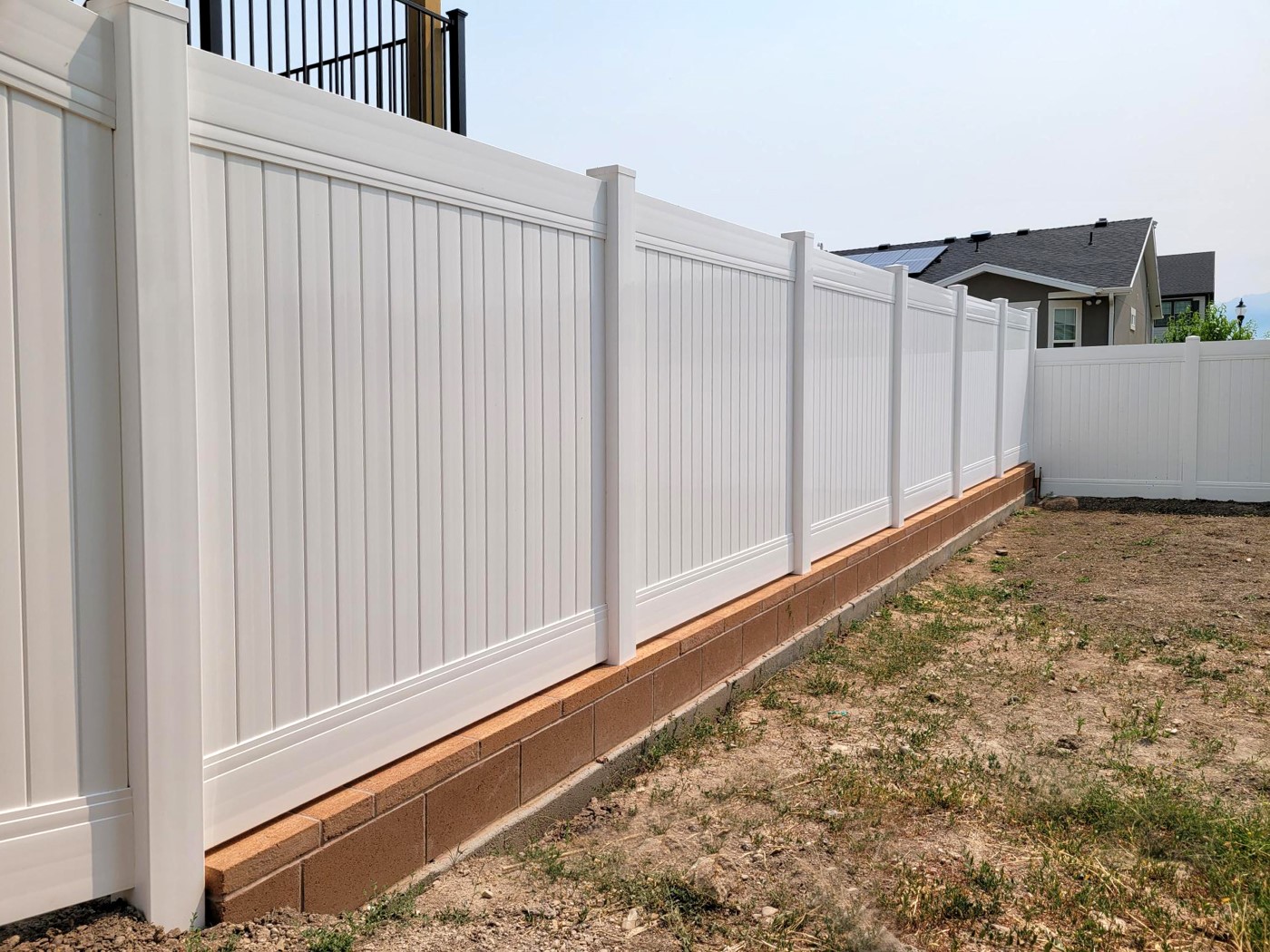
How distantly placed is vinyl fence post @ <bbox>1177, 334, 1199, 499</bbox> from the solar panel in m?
11.9

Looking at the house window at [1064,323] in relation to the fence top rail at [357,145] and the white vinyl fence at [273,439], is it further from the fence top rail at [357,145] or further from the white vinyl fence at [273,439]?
the fence top rail at [357,145]

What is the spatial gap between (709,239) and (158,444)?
11.1 ft

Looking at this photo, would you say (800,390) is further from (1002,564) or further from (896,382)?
(1002,564)

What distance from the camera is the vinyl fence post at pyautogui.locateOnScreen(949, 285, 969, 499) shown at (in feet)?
33.2

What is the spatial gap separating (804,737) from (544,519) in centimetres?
186

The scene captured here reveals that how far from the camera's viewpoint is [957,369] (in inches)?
402

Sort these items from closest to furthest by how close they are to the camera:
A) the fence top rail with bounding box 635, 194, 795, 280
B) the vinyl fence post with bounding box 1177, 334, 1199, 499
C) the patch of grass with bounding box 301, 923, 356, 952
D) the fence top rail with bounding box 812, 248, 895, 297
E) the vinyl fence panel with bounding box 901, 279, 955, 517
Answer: the patch of grass with bounding box 301, 923, 356, 952 → the fence top rail with bounding box 635, 194, 795, 280 → the fence top rail with bounding box 812, 248, 895, 297 → the vinyl fence panel with bounding box 901, 279, 955, 517 → the vinyl fence post with bounding box 1177, 334, 1199, 499

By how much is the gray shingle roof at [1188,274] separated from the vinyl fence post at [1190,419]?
40980 mm

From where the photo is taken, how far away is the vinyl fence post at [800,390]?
6.26 m

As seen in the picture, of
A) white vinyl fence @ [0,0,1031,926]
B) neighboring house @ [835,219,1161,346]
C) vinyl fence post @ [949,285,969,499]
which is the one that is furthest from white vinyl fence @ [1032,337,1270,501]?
white vinyl fence @ [0,0,1031,926]

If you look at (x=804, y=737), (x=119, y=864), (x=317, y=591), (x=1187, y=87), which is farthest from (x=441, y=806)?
(x=1187, y=87)

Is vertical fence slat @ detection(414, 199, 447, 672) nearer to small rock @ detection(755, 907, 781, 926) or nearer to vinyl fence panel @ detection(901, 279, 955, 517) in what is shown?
small rock @ detection(755, 907, 781, 926)

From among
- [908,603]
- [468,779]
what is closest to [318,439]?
[468,779]

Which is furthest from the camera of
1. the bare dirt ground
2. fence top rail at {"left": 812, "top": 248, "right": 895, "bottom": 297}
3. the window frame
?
the window frame
